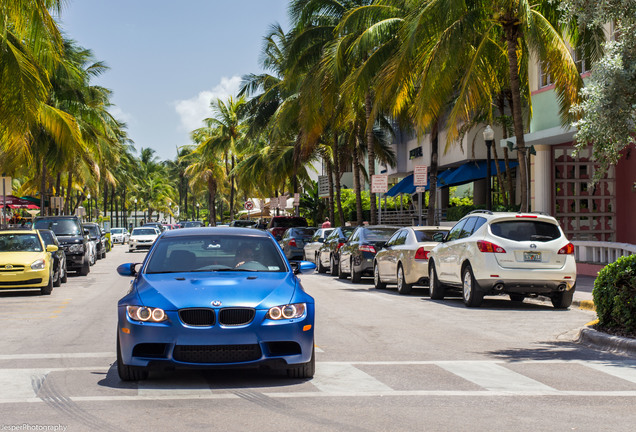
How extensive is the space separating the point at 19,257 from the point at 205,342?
1350 cm

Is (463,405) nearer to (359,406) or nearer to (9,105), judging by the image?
(359,406)

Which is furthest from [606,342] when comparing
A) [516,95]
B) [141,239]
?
[141,239]

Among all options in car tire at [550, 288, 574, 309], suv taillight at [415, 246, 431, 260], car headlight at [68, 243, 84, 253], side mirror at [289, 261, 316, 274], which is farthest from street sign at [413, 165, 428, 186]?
side mirror at [289, 261, 316, 274]

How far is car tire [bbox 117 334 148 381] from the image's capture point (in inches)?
311

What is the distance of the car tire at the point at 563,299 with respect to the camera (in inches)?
626

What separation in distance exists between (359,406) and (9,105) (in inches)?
687

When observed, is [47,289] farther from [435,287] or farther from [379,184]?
[379,184]

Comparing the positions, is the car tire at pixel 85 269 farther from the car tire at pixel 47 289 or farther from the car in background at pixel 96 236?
the car in background at pixel 96 236

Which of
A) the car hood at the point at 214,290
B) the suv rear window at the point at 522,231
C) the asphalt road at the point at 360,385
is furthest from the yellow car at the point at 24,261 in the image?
the car hood at the point at 214,290

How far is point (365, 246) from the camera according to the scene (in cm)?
2306

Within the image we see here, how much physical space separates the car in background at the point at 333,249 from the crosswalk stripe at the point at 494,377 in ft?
54.4

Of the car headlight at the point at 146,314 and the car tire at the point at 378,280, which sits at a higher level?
the car headlight at the point at 146,314

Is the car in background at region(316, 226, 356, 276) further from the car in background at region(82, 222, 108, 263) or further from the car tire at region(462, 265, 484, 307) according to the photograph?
the car in background at region(82, 222, 108, 263)

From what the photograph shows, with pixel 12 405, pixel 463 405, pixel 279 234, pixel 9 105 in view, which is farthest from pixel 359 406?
pixel 279 234
